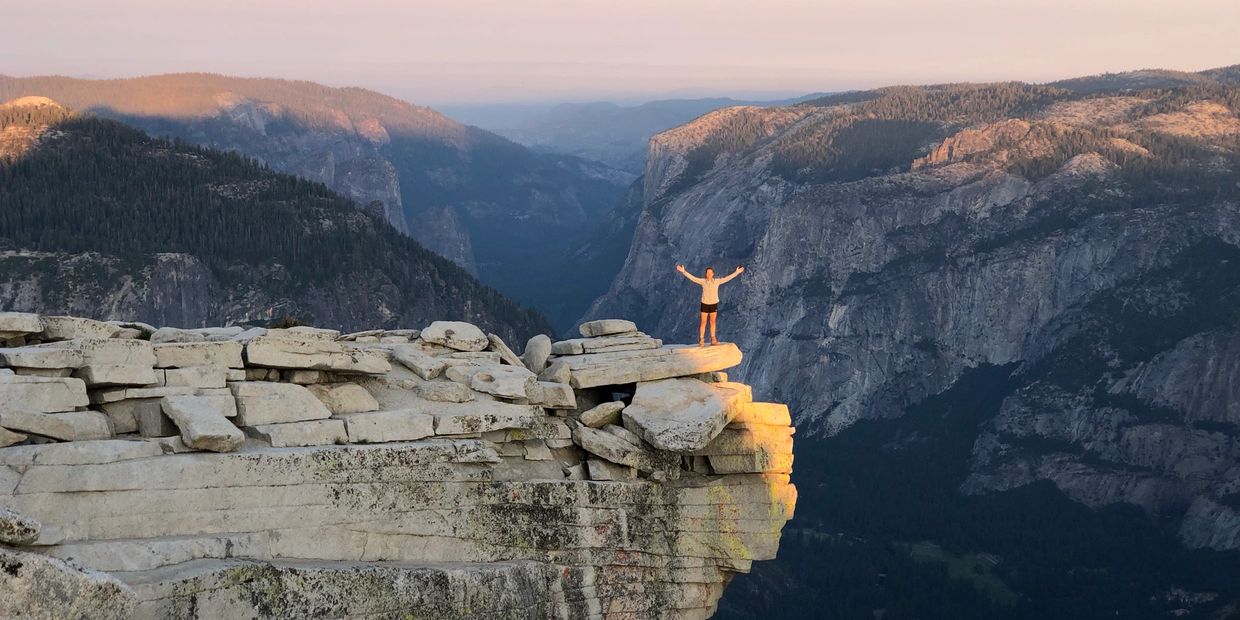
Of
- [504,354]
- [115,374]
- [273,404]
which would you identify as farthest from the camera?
[504,354]

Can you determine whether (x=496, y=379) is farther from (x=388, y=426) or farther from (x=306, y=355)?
(x=306, y=355)

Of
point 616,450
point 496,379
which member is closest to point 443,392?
point 496,379

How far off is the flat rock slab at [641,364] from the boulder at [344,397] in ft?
30.0

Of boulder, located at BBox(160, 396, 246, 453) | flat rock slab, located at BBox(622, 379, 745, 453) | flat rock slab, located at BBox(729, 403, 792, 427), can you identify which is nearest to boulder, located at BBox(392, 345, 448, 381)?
flat rock slab, located at BBox(622, 379, 745, 453)

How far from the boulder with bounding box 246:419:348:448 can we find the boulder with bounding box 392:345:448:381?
5.45m

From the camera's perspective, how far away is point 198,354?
1797 inches

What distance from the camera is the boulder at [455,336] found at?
2094 inches

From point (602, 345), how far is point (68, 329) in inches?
831

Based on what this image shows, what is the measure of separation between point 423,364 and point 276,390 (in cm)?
664

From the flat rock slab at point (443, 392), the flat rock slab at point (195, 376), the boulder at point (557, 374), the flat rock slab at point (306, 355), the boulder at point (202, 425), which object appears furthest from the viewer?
the boulder at point (557, 374)

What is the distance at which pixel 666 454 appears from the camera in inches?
2067

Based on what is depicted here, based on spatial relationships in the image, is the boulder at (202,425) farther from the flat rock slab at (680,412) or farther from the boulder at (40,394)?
the flat rock slab at (680,412)

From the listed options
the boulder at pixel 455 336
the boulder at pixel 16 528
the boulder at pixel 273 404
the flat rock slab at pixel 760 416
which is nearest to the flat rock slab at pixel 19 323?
the boulder at pixel 273 404

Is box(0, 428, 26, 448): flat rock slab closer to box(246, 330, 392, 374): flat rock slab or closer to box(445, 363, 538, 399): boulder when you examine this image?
box(246, 330, 392, 374): flat rock slab
